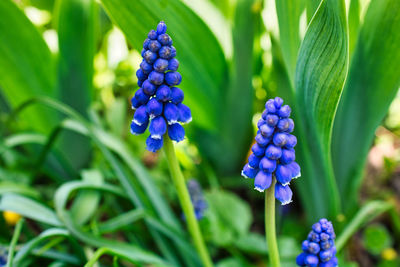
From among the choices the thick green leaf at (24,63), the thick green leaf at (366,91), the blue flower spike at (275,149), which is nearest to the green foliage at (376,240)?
the thick green leaf at (366,91)

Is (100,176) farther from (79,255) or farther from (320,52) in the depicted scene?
(320,52)

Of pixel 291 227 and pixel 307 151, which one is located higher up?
pixel 307 151

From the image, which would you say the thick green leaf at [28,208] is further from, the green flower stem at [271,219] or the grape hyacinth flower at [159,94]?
the green flower stem at [271,219]

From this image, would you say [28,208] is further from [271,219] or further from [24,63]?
[271,219]

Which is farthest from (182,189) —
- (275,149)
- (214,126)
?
(214,126)

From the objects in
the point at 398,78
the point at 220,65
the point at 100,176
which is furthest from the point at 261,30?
the point at 100,176

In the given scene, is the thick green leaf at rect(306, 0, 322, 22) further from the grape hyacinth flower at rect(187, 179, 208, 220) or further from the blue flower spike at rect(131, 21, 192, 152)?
the grape hyacinth flower at rect(187, 179, 208, 220)
